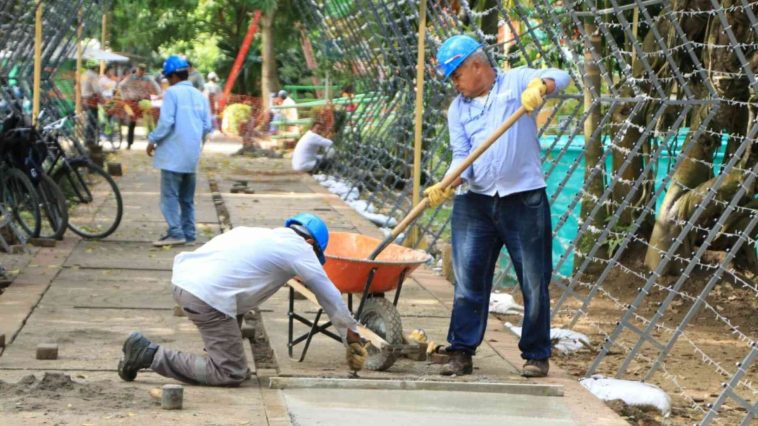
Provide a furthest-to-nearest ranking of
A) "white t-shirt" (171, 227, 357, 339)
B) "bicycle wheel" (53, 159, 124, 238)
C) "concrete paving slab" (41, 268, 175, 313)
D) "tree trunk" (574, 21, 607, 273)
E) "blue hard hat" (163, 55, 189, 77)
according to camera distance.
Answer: "bicycle wheel" (53, 159, 124, 238), "blue hard hat" (163, 55, 189, 77), "tree trunk" (574, 21, 607, 273), "concrete paving slab" (41, 268, 175, 313), "white t-shirt" (171, 227, 357, 339)

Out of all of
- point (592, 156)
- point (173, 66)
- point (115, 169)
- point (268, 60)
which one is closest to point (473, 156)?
point (592, 156)

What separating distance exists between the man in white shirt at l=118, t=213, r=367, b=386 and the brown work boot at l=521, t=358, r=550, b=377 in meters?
1.06

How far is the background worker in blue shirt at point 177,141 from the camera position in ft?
41.2

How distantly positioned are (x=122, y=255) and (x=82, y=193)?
1.62 m

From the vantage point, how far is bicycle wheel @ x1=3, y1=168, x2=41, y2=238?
12.3 meters

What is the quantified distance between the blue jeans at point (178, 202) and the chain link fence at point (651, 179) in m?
2.19

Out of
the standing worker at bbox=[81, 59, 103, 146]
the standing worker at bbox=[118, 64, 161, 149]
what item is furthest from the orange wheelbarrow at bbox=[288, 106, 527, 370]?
the standing worker at bbox=[118, 64, 161, 149]

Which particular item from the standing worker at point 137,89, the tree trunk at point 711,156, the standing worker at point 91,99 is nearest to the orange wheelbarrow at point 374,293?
the tree trunk at point 711,156

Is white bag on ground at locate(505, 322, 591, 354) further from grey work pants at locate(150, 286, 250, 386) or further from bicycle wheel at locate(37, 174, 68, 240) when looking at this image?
bicycle wheel at locate(37, 174, 68, 240)

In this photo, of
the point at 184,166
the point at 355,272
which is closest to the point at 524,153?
the point at 355,272

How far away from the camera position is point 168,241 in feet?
41.9

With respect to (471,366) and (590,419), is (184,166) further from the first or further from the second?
(590,419)

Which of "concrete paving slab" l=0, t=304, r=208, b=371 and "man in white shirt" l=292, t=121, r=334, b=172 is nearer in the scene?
"concrete paving slab" l=0, t=304, r=208, b=371

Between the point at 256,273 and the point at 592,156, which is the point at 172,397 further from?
the point at 592,156
